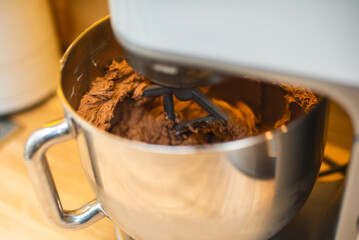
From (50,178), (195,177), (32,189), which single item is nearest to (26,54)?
(32,189)

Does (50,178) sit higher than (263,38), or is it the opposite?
(263,38)

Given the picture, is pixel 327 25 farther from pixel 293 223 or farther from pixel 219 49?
pixel 293 223

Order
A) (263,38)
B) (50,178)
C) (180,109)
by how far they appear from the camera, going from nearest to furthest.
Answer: (263,38) → (50,178) → (180,109)

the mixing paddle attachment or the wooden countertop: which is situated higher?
the mixing paddle attachment

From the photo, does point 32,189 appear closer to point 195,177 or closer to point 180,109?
point 180,109

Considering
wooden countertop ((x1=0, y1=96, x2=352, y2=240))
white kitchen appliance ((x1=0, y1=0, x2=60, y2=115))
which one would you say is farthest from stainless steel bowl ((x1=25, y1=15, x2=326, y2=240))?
white kitchen appliance ((x1=0, y1=0, x2=60, y2=115))

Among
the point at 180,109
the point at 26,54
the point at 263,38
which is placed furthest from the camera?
the point at 26,54

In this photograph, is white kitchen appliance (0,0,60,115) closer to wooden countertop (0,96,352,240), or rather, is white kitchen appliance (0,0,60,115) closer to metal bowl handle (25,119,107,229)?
wooden countertop (0,96,352,240)
